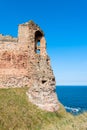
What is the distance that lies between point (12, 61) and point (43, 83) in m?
4.04

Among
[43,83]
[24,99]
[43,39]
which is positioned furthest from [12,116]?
[43,39]

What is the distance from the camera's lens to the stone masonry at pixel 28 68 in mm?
25812

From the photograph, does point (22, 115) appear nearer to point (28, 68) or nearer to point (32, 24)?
point (28, 68)

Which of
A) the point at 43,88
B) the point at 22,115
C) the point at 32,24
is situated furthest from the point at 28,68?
the point at 22,115

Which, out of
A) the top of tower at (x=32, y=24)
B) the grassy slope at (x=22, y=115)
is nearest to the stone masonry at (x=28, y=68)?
the top of tower at (x=32, y=24)

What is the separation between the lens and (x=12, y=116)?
22531mm

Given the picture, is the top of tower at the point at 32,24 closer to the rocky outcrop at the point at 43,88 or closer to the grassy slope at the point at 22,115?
the rocky outcrop at the point at 43,88

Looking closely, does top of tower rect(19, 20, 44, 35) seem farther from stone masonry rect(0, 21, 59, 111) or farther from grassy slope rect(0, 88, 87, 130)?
grassy slope rect(0, 88, 87, 130)

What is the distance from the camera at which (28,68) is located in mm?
26812

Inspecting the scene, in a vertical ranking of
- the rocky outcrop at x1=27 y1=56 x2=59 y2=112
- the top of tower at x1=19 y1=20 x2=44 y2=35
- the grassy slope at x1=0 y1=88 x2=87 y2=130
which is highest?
the top of tower at x1=19 y1=20 x2=44 y2=35

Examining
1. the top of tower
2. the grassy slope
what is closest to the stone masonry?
the top of tower

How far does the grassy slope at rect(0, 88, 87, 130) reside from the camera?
21853 millimetres

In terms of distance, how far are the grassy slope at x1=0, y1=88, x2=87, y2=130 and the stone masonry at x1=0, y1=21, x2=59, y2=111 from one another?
0.77m

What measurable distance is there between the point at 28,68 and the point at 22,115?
567 centimetres
